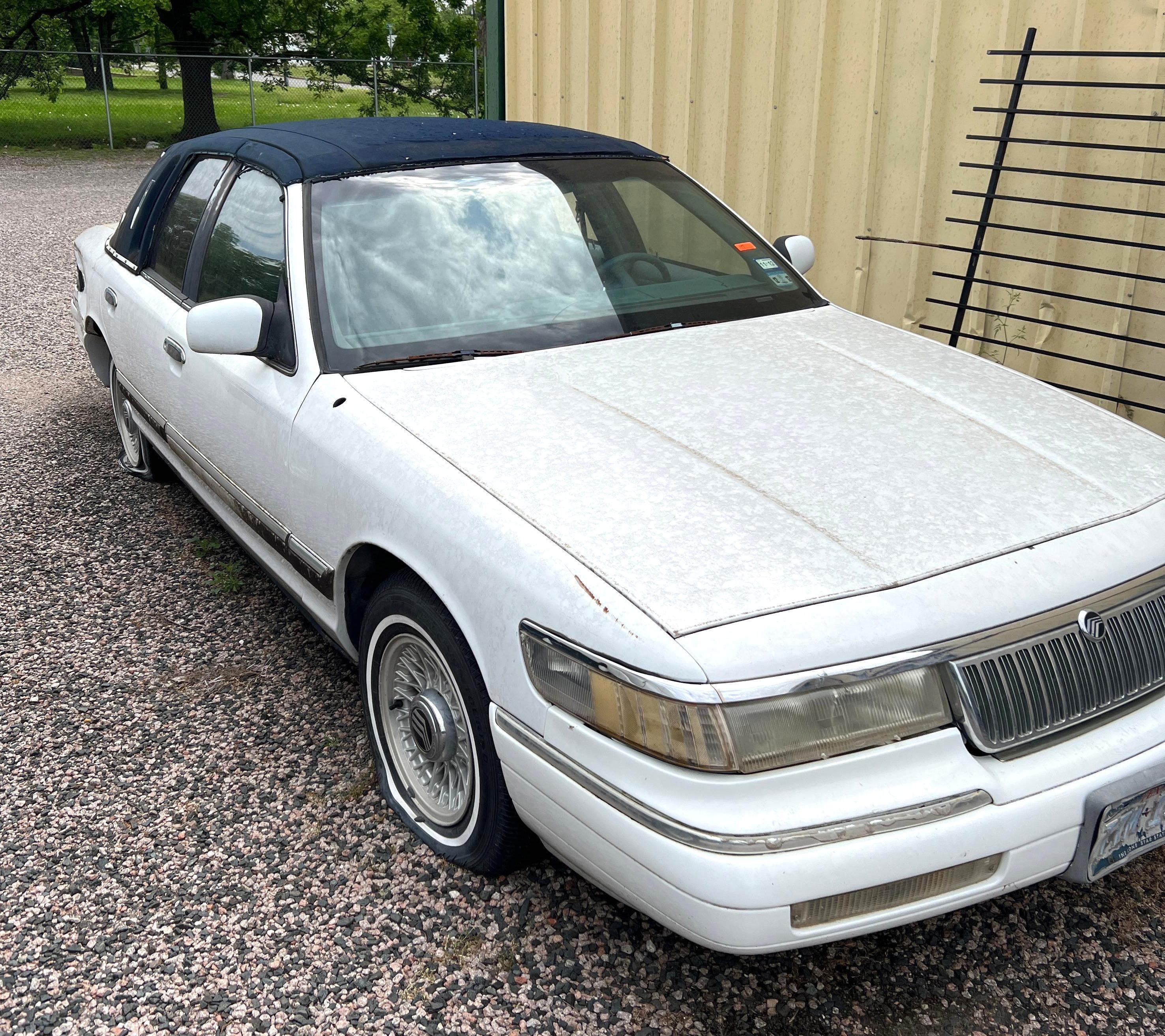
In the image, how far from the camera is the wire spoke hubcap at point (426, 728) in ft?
8.76

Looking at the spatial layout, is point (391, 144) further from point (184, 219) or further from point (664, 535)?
point (664, 535)

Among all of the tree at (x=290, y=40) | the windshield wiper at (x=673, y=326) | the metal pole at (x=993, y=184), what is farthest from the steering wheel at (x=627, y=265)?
the tree at (x=290, y=40)

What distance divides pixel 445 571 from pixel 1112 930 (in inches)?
68.4

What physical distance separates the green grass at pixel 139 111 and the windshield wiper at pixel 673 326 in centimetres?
2198

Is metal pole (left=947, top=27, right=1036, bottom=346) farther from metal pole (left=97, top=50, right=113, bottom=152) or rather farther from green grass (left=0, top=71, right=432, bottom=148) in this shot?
metal pole (left=97, top=50, right=113, bottom=152)

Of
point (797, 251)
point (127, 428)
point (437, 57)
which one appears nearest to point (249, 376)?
point (797, 251)

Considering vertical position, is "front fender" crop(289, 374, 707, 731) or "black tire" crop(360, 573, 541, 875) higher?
"front fender" crop(289, 374, 707, 731)

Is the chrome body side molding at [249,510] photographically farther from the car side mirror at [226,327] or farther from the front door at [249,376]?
the car side mirror at [226,327]

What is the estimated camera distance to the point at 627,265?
361 cm

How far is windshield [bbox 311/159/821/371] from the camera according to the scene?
126 inches

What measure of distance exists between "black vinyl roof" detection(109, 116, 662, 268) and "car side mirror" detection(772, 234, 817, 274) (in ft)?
1.87

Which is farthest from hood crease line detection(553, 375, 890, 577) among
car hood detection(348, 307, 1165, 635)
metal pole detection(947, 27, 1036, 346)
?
metal pole detection(947, 27, 1036, 346)

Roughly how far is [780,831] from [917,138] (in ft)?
15.1

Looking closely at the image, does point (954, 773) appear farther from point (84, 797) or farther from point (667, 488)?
point (84, 797)
